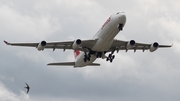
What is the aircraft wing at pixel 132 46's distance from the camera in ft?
217

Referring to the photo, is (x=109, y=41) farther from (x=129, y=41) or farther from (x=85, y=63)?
(x=85, y=63)

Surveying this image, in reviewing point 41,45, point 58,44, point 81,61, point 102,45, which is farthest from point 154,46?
point 41,45

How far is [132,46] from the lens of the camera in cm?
6625

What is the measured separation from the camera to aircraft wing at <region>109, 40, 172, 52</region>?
66081 millimetres

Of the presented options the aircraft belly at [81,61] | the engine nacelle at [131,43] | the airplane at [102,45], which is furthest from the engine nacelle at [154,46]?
the aircraft belly at [81,61]

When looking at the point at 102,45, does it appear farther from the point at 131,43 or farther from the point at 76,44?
the point at 131,43

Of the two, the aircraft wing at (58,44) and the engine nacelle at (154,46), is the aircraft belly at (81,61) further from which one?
the engine nacelle at (154,46)

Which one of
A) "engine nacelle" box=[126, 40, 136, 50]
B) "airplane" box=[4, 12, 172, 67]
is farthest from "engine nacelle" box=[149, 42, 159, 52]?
"engine nacelle" box=[126, 40, 136, 50]

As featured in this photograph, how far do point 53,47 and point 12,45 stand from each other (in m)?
6.10

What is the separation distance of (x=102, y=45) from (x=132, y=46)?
523 cm

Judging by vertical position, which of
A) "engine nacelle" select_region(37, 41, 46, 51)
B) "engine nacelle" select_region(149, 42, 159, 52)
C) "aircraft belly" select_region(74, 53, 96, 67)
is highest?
"engine nacelle" select_region(149, 42, 159, 52)

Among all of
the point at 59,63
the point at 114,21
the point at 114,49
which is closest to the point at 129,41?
the point at 114,49

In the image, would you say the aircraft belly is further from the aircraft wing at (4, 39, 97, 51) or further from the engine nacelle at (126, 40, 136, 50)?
the engine nacelle at (126, 40, 136, 50)

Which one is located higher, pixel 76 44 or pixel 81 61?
pixel 76 44
